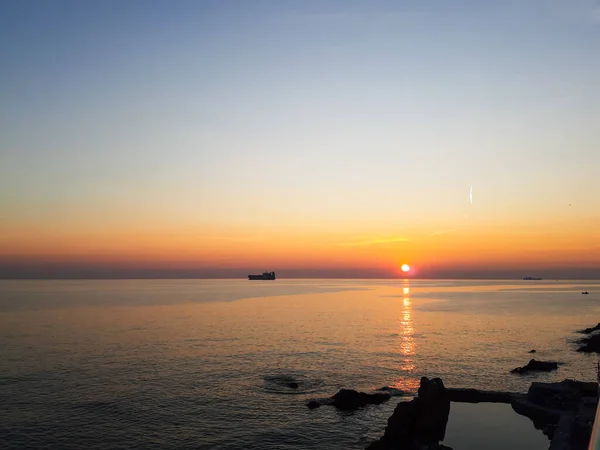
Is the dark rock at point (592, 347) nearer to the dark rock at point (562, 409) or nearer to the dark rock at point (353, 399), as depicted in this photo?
the dark rock at point (562, 409)

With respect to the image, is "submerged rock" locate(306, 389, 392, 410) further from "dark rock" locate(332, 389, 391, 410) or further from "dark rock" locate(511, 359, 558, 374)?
"dark rock" locate(511, 359, 558, 374)

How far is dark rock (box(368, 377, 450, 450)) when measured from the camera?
39.9 metres

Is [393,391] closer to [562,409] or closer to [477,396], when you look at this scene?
[477,396]

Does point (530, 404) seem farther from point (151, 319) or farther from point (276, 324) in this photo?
point (151, 319)

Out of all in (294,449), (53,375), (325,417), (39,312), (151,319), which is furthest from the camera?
(39,312)

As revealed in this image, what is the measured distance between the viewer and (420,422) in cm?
4366

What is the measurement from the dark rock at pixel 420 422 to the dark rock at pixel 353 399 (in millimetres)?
9285

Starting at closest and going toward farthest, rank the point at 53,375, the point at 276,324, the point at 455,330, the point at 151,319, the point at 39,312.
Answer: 1. the point at 53,375
2. the point at 455,330
3. the point at 276,324
4. the point at 151,319
5. the point at 39,312

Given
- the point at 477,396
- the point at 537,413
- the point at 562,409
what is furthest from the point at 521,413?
the point at 477,396

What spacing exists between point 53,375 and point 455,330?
97.8m

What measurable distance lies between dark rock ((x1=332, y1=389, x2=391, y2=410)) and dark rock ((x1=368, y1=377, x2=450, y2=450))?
929cm

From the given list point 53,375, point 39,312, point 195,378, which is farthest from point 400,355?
point 39,312

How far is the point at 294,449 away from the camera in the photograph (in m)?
40.9

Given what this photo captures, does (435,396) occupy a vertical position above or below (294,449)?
above
